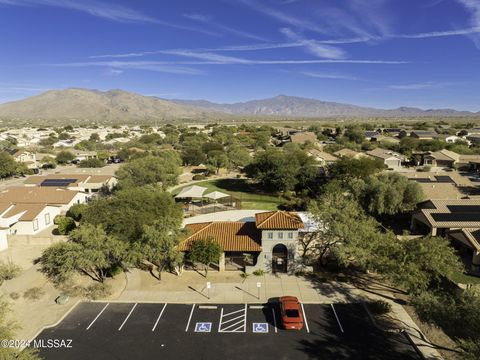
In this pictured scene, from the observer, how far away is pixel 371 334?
20.8 m

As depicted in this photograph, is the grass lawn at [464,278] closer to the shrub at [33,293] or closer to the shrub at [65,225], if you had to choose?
the shrub at [33,293]

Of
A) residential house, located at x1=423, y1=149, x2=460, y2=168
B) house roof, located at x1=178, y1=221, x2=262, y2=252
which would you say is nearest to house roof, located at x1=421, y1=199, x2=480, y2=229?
house roof, located at x1=178, y1=221, x2=262, y2=252

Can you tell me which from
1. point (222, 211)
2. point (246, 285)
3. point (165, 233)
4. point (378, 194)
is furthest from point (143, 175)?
point (378, 194)

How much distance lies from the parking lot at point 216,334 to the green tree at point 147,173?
2932 centimetres

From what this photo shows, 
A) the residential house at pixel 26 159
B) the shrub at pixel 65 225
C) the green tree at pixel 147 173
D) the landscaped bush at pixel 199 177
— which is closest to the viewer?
the shrub at pixel 65 225

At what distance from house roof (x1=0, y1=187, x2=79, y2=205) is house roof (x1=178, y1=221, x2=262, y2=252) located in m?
24.6

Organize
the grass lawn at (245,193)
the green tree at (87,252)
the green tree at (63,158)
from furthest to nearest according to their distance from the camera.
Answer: the green tree at (63,158)
the grass lawn at (245,193)
the green tree at (87,252)

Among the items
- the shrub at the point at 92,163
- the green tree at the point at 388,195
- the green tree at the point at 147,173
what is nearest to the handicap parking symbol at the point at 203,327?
the green tree at the point at 388,195

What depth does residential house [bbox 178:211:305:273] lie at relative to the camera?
92.0ft

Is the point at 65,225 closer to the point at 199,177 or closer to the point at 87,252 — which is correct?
the point at 87,252

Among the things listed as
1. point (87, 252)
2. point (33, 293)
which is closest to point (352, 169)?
point (87, 252)

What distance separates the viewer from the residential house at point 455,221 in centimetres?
3027

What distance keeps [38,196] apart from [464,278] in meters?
50.5

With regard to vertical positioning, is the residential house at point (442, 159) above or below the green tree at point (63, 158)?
above
